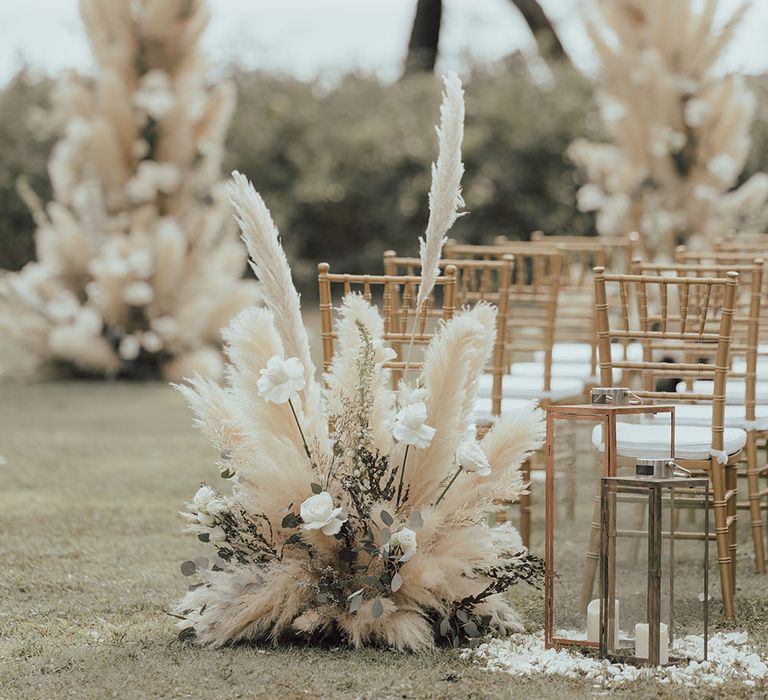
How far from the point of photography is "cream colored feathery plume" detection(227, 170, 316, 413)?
348 centimetres

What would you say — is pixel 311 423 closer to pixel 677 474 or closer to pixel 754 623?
pixel 677 474

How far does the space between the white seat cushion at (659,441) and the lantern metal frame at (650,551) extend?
1.27 feet

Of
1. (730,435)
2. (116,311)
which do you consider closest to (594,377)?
(730,435)

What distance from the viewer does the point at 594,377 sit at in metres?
5.45

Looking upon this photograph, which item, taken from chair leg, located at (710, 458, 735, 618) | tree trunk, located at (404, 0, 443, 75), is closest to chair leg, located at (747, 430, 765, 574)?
chair leg, located at (710, 458, 735, 618)

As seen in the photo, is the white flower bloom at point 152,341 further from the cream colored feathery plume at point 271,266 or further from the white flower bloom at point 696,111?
the cream colored feathery plume at point 271,266

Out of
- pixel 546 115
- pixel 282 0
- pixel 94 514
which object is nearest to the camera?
pixel 94 514

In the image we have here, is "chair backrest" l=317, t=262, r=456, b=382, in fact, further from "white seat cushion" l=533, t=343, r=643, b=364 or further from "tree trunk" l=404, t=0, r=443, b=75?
"tree trunk" l=404, t=0, r=443, b=75

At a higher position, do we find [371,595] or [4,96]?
[4,96]

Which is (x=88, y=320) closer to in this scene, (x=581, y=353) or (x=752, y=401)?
Result: (x=581, y=353)

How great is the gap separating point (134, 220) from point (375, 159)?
3980 mm

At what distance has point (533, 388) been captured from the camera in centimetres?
507

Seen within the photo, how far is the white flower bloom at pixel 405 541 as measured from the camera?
3422mm

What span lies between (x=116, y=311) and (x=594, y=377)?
16.3ft
